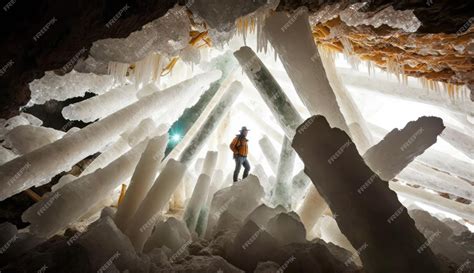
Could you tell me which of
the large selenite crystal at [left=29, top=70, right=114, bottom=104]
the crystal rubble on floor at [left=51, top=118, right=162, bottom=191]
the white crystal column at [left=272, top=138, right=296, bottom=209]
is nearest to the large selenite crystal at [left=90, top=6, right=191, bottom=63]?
the large selenite crystal at [left=29, top=70, right=114, bottom=104]

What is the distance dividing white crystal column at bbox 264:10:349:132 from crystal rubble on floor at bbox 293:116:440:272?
1109 mm

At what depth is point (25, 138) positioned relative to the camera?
124 inches

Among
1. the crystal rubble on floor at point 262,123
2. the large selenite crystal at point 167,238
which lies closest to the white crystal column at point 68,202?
the large selenite crystal at point 167,238

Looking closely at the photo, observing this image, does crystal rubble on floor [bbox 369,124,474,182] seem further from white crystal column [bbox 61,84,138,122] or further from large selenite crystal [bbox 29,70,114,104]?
large selenite crystal [bbox 29,70,114,104]

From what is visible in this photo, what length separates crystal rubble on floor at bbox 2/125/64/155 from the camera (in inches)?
123

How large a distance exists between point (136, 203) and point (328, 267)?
1898 millimetres

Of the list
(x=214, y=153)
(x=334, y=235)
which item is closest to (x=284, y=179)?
(x=214, y=153)

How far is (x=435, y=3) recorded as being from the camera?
2.30m

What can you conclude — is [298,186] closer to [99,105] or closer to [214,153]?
[214,153]

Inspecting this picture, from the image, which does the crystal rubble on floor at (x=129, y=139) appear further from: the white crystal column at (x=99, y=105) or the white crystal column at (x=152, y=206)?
the white crystal column at (x=152, y=206)

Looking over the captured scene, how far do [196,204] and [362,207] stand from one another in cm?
226

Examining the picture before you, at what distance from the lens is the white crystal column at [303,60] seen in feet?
9.59

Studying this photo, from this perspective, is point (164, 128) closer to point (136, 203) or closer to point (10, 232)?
point (136, 203)

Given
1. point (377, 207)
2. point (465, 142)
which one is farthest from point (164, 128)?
point (465, 142)
